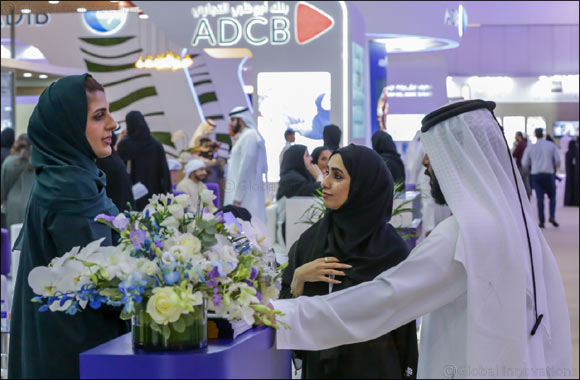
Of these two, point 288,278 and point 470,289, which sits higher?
point 470,289

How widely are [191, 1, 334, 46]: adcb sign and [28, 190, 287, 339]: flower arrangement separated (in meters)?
9.61

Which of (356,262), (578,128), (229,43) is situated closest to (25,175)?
(229,43)

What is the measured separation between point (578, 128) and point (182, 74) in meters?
15.8

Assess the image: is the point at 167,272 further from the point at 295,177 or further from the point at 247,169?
the point at 247,169

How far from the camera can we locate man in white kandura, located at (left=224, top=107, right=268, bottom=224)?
27.5ft

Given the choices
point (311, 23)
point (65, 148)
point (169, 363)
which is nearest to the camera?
point (169, 363)

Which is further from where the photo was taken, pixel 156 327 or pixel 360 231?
pixel 360 231

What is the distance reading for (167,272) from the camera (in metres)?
1.77

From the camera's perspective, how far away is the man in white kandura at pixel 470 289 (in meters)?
1.96

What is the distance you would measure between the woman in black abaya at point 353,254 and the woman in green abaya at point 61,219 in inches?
25.4

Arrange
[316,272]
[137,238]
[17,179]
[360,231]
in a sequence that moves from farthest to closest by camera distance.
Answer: [17,179], [360,231], [316,272], [137,238]

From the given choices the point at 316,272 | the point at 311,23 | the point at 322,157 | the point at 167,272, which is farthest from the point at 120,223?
the point at 311,23

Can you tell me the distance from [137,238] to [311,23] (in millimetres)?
9827

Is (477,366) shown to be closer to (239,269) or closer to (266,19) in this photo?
(239,269)
